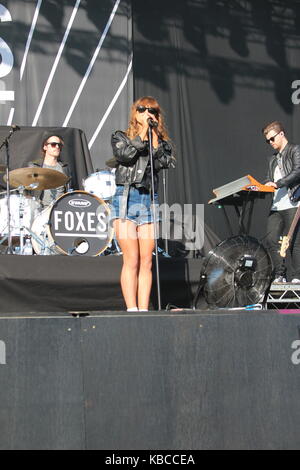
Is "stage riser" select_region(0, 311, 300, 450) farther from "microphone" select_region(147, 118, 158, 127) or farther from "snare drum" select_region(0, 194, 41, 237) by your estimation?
"snare drum" select_region(0, 194, 41, 237)

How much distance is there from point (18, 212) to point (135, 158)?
2.34 m

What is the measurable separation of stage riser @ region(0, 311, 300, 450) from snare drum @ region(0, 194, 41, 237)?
420cm

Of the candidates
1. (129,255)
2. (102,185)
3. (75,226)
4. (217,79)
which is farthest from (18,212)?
(217,79)

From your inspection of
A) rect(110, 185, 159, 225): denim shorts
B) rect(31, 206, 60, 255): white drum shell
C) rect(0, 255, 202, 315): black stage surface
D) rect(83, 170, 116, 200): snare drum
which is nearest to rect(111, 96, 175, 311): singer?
rect(110, 185, 159, 225): denim shorts

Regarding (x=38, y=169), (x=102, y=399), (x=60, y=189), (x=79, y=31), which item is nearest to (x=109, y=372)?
(x=102, y=399)

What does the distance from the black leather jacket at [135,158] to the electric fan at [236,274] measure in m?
0.65

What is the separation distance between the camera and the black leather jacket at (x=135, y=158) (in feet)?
15.1

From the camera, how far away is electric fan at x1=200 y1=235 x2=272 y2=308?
14.8 feet

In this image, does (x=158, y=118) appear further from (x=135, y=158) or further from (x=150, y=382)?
(x=150, y=382)

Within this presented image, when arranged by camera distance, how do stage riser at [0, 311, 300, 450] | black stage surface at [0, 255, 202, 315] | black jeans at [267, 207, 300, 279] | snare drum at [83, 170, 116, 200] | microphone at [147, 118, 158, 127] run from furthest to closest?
1. snare drum at [83, 170, 116, 200]
2. black jeans at [267, 207, 300, 279]
3. black stage surface at [0, 255, 202, 315]
4. microphone at [147, 118, 158, 127]
5. stage riser at [0, 311, 300, 450]

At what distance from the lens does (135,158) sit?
185 inches

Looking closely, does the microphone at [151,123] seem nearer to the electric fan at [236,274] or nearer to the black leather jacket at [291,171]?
the electric fan at [236,274]

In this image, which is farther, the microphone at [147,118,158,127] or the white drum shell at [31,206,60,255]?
the white drum shell at [31,206,60,255]

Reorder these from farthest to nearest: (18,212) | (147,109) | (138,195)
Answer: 1. (18,212)
2. (138,195)
3. (147,109)
